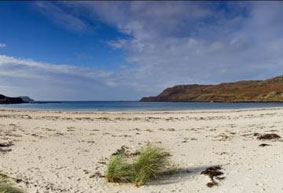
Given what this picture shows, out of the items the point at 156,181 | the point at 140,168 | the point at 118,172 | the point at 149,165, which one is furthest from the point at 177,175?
the point at 118,172

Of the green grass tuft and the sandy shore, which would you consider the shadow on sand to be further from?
the green grass tuft

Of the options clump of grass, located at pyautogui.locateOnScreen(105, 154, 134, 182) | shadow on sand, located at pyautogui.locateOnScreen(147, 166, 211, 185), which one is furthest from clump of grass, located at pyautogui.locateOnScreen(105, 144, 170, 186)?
shadow on sand, located at pyautogui.locateOnScreen(147, 166, 211, 185)

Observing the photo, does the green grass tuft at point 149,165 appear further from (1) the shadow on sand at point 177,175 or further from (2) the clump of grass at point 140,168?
(1) the shadow on sand at point 177,175

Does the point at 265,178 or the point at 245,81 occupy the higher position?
the point at 245,81

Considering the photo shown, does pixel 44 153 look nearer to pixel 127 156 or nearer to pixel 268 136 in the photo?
pixel 127 156

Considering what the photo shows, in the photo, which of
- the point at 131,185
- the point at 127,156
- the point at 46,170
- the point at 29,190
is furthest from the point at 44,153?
the point at 131,185

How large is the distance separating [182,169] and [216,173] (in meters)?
1.10

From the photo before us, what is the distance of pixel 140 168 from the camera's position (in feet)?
25.2

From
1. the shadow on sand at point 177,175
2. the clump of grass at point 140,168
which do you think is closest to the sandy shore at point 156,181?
the shadow on sand at point 177,175

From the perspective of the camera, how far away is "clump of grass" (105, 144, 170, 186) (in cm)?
741

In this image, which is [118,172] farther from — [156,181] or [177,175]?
[177,175]

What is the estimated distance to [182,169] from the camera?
8.46 m

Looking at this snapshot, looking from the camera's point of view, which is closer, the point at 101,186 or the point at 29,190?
the point at 29,190

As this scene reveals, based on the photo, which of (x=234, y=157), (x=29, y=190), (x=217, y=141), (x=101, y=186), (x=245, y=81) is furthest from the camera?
(x=245, y=81)
